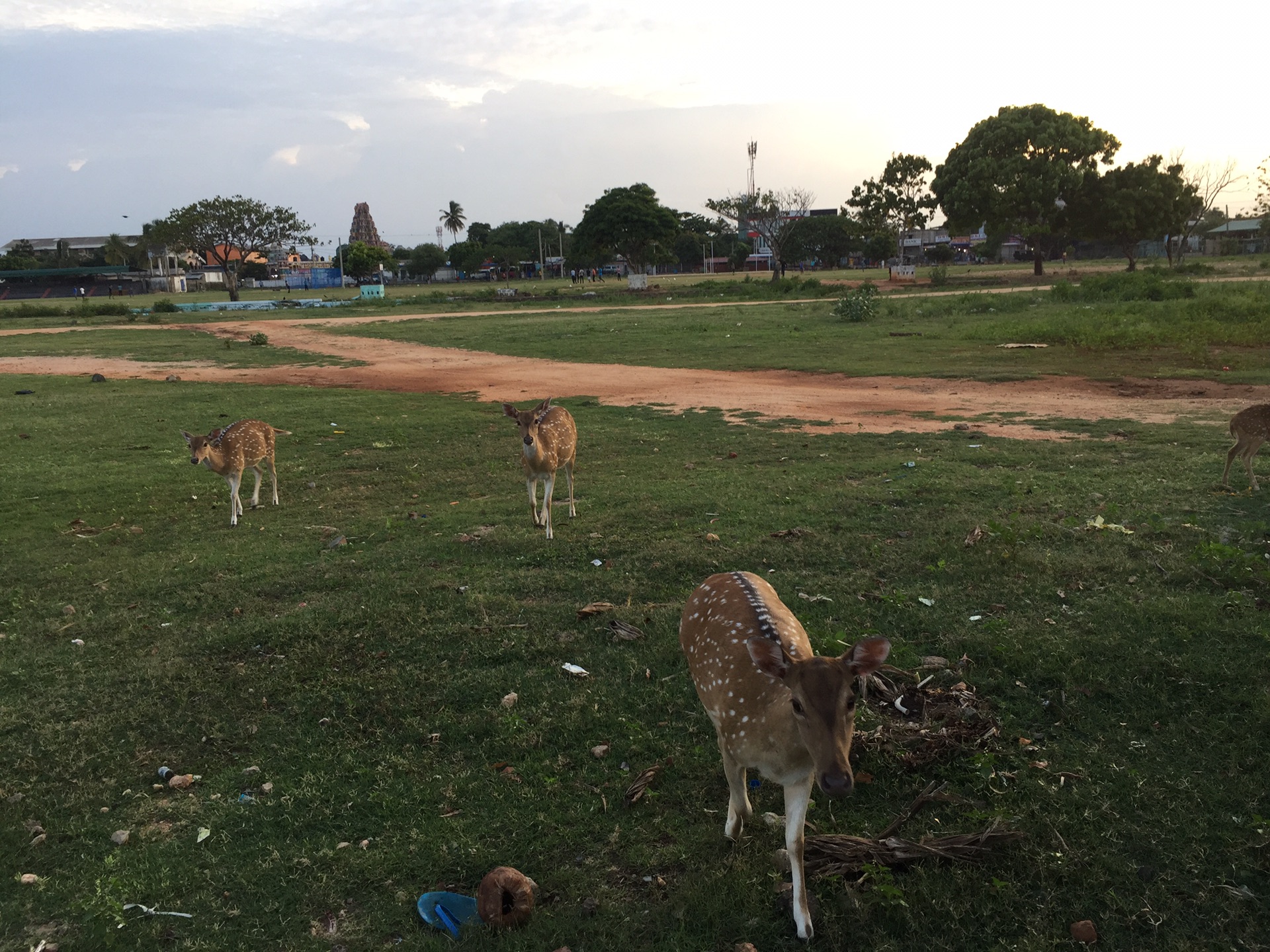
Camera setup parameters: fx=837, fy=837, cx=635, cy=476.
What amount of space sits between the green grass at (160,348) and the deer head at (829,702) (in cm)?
2907

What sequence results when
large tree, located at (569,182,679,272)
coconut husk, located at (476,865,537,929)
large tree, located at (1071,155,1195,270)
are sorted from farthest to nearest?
large tree, located at (569,182,679,272) → large tree, located at (1071,155,1195,270) → coconut husk, located at (476,865,537,929)

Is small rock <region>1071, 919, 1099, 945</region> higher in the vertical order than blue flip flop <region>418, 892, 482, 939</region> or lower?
higher

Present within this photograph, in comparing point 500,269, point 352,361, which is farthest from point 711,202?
point 500,269

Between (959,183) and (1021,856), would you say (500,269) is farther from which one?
(1021,856)

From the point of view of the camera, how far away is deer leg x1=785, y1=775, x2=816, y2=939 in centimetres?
418

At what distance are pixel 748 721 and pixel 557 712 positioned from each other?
2.14 meters

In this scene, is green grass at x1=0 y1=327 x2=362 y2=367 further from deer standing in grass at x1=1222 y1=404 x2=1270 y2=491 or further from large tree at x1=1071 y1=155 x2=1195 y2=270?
large tree at x1=1071 y1=155 x2=1195 y2=270

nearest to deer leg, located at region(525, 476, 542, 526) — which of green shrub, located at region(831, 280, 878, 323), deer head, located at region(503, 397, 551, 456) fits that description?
deer head, located at region(503, 397, 551, 456)

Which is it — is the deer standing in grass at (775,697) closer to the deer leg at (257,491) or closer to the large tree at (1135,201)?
the deer leg at (257,491)

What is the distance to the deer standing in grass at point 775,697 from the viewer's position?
3930 millimetres

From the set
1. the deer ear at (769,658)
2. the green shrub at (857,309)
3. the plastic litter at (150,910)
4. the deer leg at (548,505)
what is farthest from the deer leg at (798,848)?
the green shrub at (857,309)

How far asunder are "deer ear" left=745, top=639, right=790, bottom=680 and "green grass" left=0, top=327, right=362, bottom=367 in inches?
1135

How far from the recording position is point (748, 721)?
451 centimetres

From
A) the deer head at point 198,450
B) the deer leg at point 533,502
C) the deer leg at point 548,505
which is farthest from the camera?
the deer head at point 198,450
